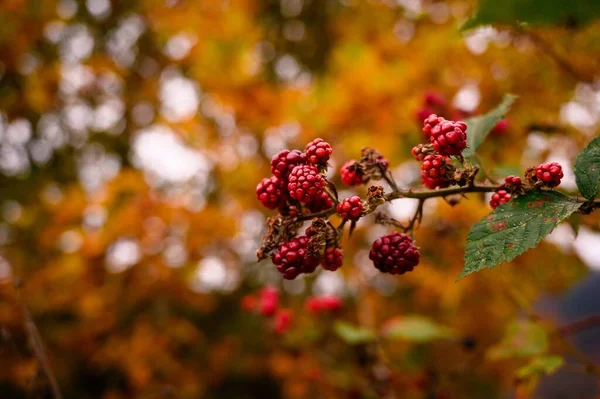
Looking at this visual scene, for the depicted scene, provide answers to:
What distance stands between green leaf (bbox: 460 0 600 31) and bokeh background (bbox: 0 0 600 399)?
0.69m

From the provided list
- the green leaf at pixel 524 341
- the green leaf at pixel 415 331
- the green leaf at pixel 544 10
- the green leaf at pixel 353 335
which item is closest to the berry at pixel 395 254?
the green leaf at pixel 544 10

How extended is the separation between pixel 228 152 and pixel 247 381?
3091 millimetres

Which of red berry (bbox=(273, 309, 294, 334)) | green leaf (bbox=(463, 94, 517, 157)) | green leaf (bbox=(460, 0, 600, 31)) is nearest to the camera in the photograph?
green leaf (bbox=(460, 0, 600, 31))

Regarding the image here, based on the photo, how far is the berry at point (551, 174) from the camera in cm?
78

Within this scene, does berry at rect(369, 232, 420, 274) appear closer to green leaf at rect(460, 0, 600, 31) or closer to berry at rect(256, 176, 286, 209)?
berry at rect(256, 176, 286, 209)

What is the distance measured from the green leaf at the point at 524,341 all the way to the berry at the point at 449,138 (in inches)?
38.5

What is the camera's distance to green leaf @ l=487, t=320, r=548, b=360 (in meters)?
1.45

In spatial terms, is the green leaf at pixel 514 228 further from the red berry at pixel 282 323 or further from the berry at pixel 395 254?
the red berry at pixel 282 323

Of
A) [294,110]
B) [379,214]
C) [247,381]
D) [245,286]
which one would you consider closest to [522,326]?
[379,214]

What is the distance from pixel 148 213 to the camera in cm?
338

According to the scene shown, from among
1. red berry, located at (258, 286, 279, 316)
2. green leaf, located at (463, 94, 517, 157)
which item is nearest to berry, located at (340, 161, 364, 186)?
green leaf, located at (463, 94, 517, 157)

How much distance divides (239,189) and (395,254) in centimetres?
274

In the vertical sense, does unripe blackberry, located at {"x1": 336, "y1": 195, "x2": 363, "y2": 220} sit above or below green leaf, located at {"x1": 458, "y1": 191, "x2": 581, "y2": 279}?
above

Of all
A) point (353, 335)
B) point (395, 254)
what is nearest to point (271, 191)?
point (395, 254)
